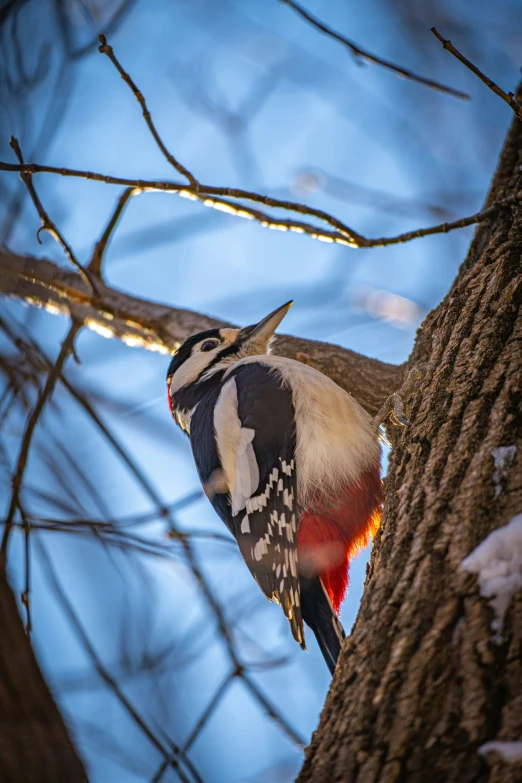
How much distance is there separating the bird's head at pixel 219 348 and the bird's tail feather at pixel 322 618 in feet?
3.56

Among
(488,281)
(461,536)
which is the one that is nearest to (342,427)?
(488,281)

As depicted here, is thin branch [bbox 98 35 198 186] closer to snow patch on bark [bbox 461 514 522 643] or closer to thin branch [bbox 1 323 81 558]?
thin branch [bbox 1 323 81 558]

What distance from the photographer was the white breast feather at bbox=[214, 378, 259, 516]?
2.50 meters

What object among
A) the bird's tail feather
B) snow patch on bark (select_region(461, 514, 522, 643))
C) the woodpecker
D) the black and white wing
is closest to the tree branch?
the woodpecker

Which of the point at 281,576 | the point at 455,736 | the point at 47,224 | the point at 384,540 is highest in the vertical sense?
the point at 47,224

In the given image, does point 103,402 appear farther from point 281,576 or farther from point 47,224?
point 281,576

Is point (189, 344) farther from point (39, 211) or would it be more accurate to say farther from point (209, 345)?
point (39, 211)

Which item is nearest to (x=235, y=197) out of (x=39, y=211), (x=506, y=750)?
(x=39, y=211)

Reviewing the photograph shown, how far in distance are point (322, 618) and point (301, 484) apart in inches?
18.9

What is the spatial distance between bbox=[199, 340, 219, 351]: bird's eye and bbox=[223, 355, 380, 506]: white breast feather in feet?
2.17

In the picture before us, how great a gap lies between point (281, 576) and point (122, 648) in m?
0.60

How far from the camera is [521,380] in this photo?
1.51 m

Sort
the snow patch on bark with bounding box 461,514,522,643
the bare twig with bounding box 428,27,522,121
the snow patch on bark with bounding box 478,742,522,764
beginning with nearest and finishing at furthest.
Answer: the snow patch on bark with bounding box 478,742,522,764
the snow patch on bark with bounding box 461,514,522,643
the bare twig with bounding box 428,27,522,121

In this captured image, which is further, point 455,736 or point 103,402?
point 103,402
